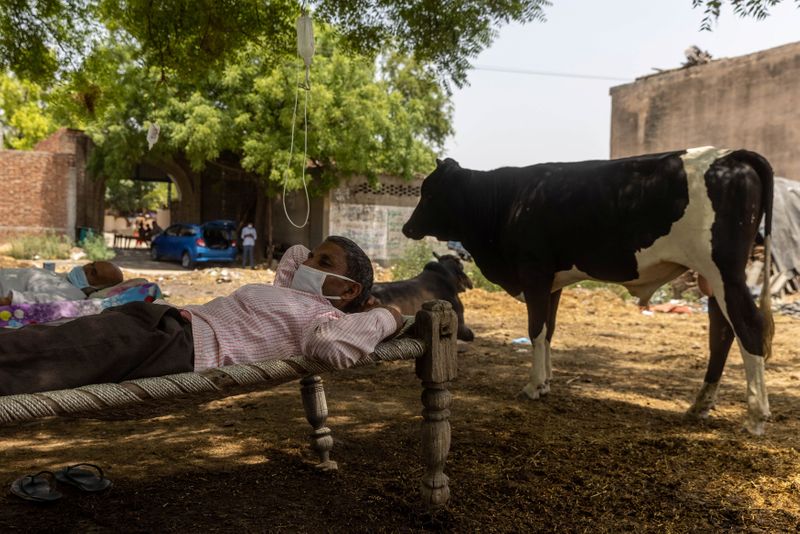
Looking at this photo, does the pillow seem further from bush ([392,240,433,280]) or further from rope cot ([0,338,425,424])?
bush ([392,240,433,280])

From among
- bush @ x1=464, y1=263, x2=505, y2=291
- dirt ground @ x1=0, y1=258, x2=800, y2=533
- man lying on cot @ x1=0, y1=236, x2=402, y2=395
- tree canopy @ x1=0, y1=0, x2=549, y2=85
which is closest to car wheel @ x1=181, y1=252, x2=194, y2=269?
bush @ x1=464, y1=263, x2=505, y2=291

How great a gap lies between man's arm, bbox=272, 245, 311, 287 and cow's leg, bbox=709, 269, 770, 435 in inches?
100

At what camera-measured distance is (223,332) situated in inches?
101

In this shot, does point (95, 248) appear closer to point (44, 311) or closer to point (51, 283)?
point (51, 283)

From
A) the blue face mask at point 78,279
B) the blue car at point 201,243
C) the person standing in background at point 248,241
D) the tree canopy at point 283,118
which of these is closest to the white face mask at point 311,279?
the blue face mask at point 78,279

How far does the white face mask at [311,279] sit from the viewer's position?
9.30 feet

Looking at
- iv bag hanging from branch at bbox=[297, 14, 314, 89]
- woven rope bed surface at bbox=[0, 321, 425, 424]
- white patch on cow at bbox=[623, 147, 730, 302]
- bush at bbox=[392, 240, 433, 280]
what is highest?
iv bag hanging from branch at bbox=[297, 14, 314, 89]

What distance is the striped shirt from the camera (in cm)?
248

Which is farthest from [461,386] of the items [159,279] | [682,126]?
[682,126]

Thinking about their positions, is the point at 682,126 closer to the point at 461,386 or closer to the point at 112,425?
the point at 461,386

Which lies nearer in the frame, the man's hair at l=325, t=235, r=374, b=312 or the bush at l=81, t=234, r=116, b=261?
the man's hair at l=325, t=235, r=374, b=312

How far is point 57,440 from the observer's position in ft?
12.9

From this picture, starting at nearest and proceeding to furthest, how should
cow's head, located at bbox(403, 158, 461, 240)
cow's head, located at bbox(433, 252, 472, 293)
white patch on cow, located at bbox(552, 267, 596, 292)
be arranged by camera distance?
white patch on cow, located at bbox(552, 267, 596, 292)
cow's head, located at bbox(403, 158, 461, 240)
cow's head, located at bbox(433, 252, 472, 293)

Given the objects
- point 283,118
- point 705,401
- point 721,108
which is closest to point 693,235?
point 705,401
